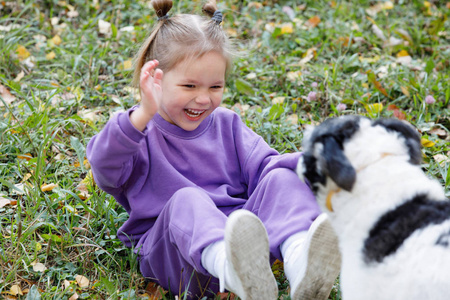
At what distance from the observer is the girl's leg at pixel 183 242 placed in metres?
2.08

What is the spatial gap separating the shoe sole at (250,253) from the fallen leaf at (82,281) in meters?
0.87

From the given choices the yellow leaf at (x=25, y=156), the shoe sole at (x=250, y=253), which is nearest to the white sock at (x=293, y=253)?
the shoe sole at (x=250, y=253)

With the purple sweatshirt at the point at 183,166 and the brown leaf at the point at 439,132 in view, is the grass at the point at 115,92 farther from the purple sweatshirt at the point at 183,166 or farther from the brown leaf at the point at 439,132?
the purple sweatshirt at the point at 183,166

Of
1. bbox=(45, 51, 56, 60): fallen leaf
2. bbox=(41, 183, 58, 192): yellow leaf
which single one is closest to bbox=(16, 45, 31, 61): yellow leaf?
bbox=(45, 51, 56, 60): fallen leaf

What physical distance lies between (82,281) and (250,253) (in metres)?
0.96

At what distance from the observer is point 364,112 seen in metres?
3.88

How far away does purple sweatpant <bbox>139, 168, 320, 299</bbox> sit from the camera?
211 centimetres

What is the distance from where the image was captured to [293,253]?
2.11 m

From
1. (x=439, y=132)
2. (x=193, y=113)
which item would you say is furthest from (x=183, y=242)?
(x=439, y=132)

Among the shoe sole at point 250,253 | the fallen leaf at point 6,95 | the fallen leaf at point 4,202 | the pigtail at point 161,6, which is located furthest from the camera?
the fallen leaf at point 6,95

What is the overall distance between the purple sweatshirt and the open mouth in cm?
10

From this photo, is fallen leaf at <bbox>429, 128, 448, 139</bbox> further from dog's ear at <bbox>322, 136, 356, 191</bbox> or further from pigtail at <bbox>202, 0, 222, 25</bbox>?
dog's ear at <bbox>322, 136, 356, 191</bbox>

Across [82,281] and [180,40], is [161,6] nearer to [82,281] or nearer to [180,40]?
[180,40]

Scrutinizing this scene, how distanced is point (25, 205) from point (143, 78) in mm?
1223
